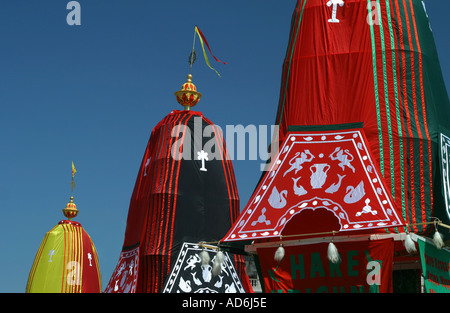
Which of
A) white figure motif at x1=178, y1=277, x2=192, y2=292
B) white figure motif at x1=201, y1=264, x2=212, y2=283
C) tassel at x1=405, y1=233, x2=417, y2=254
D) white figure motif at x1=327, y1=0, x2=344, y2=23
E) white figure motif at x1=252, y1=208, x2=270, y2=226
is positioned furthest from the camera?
white figure motif at x1=201, y1=264, x2=212, y2=283

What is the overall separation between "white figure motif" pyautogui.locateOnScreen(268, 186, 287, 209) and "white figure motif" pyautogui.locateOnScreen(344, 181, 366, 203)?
1255mm

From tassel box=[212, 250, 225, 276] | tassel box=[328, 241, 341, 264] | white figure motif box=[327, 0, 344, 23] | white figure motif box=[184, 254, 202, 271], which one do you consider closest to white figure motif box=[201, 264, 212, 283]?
white figure motif box=[184, 254, 202, 271]

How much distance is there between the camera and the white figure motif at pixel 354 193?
41.0ft

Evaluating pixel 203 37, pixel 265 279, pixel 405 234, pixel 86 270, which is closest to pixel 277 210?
pixel 265 279

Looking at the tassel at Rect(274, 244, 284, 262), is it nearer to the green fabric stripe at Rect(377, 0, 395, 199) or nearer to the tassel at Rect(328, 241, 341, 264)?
the tassel at Rect(328, 241, 341, 264)

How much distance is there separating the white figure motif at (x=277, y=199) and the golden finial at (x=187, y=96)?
26.2 feet

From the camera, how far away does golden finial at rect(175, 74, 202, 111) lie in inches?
822

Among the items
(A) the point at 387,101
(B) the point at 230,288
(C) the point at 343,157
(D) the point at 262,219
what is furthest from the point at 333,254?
(B) the point at 230,288

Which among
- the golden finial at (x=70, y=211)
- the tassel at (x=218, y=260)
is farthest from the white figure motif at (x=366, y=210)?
the golden finial at (x=70, y=211)

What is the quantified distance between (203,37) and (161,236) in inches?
250

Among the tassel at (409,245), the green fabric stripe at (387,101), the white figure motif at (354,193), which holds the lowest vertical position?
the tassel at (409,245)

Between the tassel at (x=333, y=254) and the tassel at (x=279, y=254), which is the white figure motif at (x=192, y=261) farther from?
the tassel at (x=333, y=254)

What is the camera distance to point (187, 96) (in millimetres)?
20891

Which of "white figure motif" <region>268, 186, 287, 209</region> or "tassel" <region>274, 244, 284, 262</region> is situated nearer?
"tassel" <region>274, 244, 284, 262</region>
